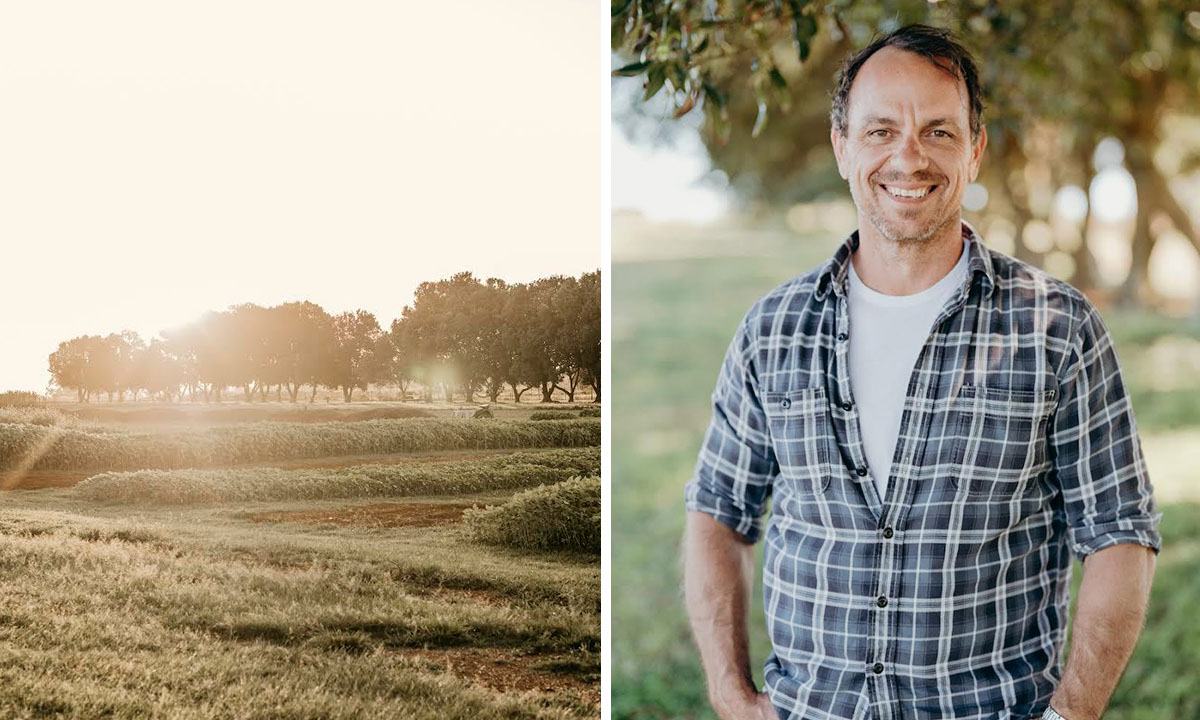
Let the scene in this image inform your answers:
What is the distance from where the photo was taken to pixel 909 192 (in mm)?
1597

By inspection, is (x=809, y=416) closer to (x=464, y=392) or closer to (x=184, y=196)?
(x=464, y=392)

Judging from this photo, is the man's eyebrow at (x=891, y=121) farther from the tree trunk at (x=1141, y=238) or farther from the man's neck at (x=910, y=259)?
the tree trunk at (x=1141, y=238)

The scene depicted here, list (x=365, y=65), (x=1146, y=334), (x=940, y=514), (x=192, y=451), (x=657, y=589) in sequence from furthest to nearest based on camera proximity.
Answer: (x=1146, y=334) → (x=657, y=589) → (x=365, y=65) → (x=192, y=451) → (x=940, y=514)

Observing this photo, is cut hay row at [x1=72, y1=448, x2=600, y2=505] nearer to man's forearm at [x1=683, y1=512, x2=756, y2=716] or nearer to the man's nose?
man's forearm at [x1=683, y1=512, x2=756, y2=716]

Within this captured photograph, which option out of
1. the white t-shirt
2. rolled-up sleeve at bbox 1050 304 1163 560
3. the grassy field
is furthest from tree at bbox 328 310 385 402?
rolled-up sleeve at bbox 1050 304 1163 560

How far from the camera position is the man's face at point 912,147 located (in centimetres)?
159

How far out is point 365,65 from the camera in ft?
9.73

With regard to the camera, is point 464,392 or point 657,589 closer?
point 464,392

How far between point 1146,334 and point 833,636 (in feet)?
21.9

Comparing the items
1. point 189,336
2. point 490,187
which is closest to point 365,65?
point 490,187

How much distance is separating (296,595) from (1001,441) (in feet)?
6.39

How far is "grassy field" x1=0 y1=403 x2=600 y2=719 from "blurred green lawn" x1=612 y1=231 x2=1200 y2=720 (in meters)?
0.52

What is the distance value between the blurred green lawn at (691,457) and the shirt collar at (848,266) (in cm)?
186

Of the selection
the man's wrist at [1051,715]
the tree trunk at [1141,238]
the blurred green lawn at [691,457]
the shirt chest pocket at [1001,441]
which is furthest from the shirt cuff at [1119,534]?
the tree trunk at [1141,238]
